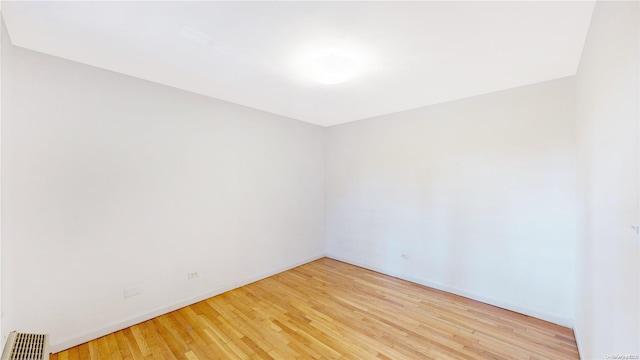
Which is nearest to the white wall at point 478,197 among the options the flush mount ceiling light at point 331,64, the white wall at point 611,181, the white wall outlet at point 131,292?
the white wall at point 611,181

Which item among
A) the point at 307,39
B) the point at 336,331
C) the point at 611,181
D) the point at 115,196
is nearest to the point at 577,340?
the point at 611,181

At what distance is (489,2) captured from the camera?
1308 millimetres

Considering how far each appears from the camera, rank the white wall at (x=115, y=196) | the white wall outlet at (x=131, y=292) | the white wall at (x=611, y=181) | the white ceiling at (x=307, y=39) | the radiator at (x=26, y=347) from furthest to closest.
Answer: the white wall outlet at (x=131, y=292) → the white wall at (x=115, y=196) → the radiator at (x=26, y=347) → the white ceiling at (x=307, y=39) → the white wall at (x=611, y=181)

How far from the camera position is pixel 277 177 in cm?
374

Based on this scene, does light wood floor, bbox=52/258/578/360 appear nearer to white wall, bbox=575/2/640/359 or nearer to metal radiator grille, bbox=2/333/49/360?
metal radiator grille, bbox=2/333/49/360

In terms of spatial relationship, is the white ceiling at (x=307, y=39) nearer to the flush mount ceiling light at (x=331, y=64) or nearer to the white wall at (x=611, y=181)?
the flush mount ceiling light at (x=331, y=64)

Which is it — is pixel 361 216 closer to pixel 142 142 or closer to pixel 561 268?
pixel 561 268

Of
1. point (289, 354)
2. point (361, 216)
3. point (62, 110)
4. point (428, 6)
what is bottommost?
point (289, 354)

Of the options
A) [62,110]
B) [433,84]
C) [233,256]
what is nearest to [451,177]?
[433,84]

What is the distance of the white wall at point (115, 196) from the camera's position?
183 cm

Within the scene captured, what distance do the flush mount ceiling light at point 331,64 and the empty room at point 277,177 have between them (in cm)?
2

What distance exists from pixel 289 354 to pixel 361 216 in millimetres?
2420

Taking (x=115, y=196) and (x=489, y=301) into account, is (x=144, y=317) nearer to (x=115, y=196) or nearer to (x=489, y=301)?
(x=115, y=196)

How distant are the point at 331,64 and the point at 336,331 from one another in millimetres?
2494
